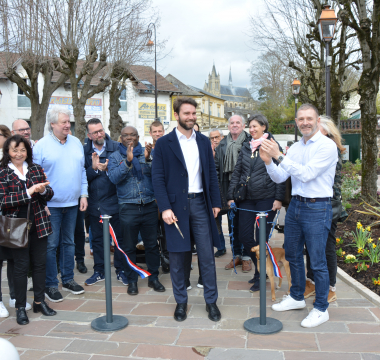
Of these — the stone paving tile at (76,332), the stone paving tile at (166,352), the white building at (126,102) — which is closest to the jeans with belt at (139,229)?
the stone paving tile at (76,332)

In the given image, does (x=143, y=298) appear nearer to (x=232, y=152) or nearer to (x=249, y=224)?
(x=249, y=224)

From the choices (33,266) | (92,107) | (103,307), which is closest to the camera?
(33,266)

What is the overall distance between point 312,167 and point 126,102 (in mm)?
32155

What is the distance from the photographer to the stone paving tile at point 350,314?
144 inches

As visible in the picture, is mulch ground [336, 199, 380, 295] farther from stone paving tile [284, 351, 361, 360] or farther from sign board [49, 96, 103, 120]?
sign board [49, 96, 103, 120]

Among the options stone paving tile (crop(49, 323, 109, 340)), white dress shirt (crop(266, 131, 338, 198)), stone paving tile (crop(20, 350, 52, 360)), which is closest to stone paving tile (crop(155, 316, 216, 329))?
stone paving tile (crop(49, 323, 109, 340))

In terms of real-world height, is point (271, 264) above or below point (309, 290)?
above

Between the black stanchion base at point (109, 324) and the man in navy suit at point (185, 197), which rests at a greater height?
the man in navy suit at point (185, 197)

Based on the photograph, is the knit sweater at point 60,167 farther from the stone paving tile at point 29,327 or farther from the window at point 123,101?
the window at point 123,101

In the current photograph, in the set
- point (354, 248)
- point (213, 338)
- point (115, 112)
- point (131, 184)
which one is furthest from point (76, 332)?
point (115, 112)

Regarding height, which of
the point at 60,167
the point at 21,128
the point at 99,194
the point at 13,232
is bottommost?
the point at 13,232

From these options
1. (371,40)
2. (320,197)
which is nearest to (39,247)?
(320,197)

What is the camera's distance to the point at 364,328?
346 centimetres

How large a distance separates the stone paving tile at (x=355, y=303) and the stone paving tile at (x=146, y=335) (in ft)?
6.02
